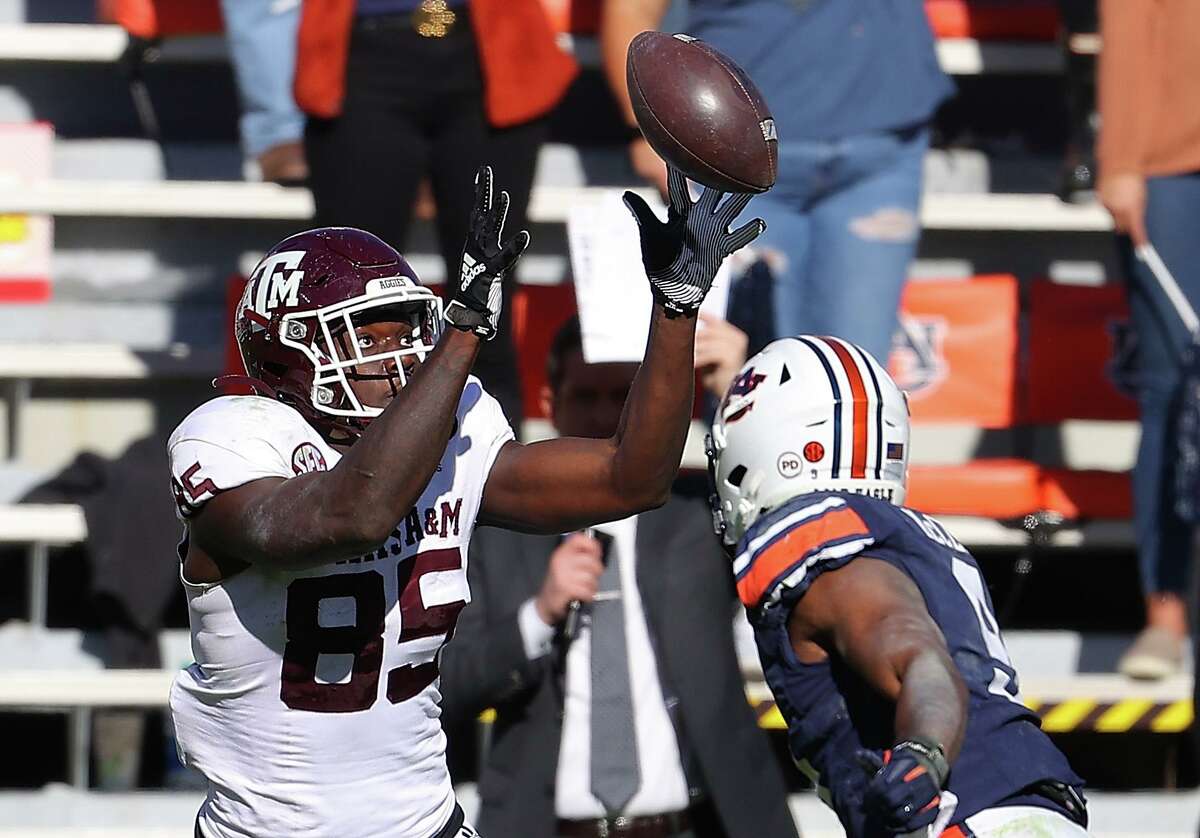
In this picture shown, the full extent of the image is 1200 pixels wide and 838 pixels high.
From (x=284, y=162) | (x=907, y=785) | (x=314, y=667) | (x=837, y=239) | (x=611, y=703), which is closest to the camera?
(x=907, y=785)

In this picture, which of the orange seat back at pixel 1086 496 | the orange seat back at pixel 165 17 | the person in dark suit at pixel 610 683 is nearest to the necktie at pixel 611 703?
the person in dark suit at pixel 610 683

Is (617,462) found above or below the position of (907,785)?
above

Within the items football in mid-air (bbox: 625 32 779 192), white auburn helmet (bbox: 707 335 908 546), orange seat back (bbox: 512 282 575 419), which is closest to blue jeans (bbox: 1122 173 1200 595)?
orange seat back (bbox: 512 282 575 419)

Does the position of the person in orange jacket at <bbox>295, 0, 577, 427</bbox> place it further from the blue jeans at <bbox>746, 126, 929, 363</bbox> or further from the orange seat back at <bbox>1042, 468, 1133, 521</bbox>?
the orange seat back at <bbox>1042, 468, 1133, 521</bbox>

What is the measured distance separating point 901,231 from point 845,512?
1.92 metres

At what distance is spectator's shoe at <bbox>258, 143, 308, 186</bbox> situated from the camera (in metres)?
5.27

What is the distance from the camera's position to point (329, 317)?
3.09 metres

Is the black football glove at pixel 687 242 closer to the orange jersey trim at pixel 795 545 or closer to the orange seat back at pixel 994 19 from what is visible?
the orange jersey trim at pixel 795 545

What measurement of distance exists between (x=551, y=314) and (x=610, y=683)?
1572 millimetres

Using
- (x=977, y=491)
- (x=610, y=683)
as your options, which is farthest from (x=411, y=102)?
(x=977, y=491)

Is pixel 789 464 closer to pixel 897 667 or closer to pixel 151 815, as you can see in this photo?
pixel 897 667

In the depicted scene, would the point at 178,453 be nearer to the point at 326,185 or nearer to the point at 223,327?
the point at 326,185

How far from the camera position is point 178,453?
3016mm

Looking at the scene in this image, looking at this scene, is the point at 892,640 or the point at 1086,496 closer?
the point at 892,640
